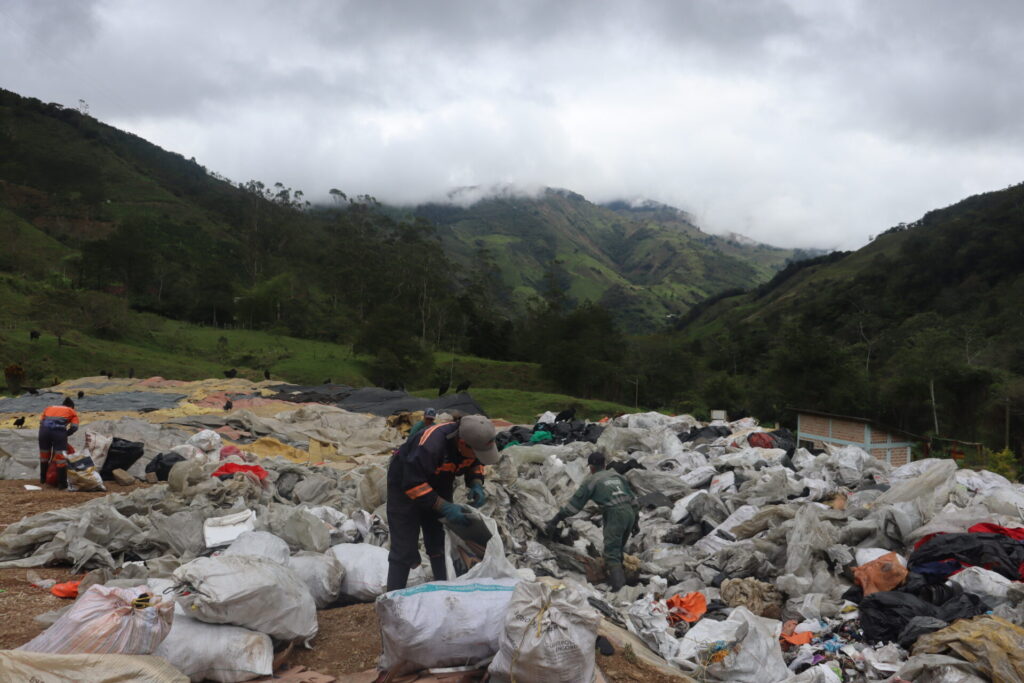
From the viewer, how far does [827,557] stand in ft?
16.9

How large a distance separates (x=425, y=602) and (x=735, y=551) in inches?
137

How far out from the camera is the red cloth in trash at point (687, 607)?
4719 millimetres

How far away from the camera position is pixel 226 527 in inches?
194

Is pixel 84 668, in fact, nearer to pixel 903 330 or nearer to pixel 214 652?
pixel 214 652

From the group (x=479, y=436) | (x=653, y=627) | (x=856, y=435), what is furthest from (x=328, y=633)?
(x=856, y=435)

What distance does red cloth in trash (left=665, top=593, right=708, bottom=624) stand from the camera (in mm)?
4719

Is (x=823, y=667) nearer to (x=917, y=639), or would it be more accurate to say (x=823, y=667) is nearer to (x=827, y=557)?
(x=917, y=639)

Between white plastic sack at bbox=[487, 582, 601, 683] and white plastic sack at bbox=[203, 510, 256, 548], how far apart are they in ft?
9.21

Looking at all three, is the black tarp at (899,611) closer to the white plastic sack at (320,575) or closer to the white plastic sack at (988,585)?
the white plastic sack at (988,585)

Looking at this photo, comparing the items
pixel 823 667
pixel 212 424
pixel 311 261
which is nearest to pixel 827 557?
pixel 823 667

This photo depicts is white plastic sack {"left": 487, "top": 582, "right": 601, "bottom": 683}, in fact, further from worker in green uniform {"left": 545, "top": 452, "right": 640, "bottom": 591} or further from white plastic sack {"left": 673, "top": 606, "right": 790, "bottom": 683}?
worker in green uniform {"left": 545, "top": 452, "right": 640, "bottom": 591}

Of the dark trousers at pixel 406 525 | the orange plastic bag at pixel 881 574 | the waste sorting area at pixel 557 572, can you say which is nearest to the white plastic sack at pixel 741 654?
the waste sorting area at pixel 557 572

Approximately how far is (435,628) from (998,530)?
13.9 ft

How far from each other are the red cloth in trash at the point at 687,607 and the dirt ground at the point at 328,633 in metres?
1.53
